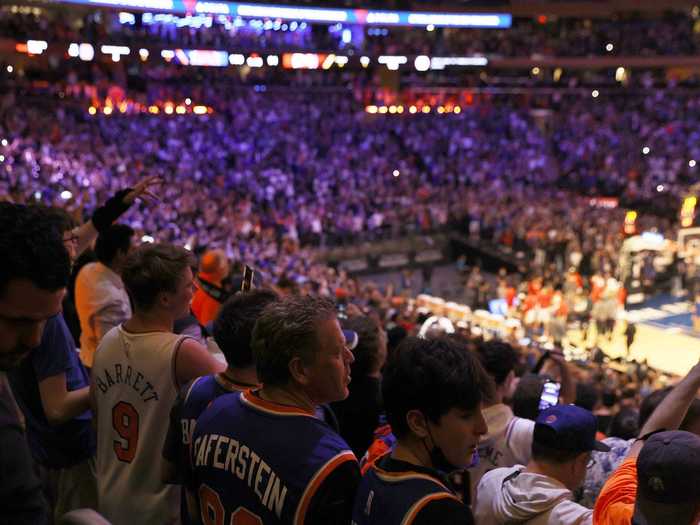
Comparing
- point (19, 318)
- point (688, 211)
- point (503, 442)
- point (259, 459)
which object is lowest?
point (688, 211)

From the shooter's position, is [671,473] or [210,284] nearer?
[671,473]

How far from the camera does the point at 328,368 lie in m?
2.56

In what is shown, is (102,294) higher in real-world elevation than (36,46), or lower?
lower

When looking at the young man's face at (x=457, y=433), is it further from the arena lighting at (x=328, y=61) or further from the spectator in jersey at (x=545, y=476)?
the arena lighting at (x=328, y=61)

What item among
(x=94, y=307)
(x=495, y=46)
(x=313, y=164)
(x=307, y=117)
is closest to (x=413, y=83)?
(x=495, y=46)

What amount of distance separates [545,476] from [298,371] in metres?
0.94

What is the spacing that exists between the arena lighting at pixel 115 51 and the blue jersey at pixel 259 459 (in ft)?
81.3

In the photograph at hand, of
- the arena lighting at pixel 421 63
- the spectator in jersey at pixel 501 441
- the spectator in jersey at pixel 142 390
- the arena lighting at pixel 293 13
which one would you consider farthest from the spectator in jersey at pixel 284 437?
the arena lighting at pixel 421 63

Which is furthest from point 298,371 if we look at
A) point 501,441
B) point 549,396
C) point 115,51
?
point 115,51

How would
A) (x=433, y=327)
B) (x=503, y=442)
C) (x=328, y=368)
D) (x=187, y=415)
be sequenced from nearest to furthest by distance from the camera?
1. (x=328, y=368)
2. (x=187, y=415)
3. (x=503, y=442)
4. (x=433, y=327)

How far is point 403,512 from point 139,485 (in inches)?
56.3

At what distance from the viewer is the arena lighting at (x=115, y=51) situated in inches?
1007

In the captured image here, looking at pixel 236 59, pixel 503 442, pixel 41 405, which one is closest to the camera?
pixel 41 405

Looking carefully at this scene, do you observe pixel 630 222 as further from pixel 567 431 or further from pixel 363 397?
pixel 567 431
